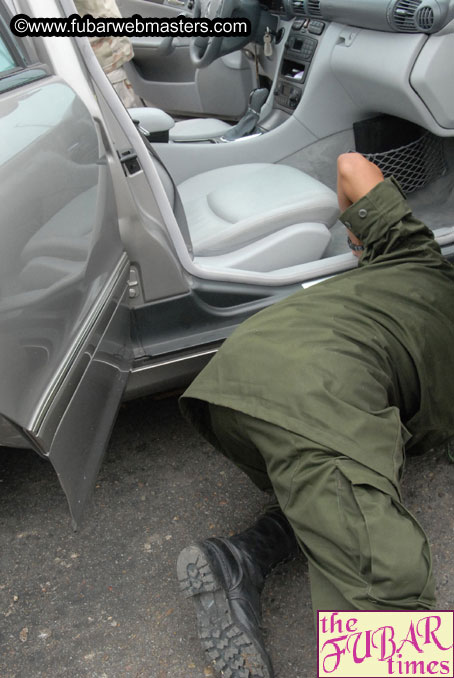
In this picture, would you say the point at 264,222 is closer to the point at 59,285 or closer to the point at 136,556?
the point at 59,285

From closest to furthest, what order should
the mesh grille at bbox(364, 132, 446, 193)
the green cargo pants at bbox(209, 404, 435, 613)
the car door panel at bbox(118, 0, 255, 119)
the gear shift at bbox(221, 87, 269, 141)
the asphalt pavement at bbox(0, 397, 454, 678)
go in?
Result: the green cargo pants at bbox(209, 404, 435, 613)
the asphalt pavement at bbox(0, 397, 454, 678)
the mesh grille at bbox(364, 132, 446, 193)
the gear shift at bbox(221, 87, 269, 141)
the car door panel at bbox(118, 0, 255, 119)

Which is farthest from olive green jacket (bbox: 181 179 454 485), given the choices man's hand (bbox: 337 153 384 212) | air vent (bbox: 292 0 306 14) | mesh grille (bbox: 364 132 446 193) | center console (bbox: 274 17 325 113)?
air vent (bbox: 292 0 306 14)

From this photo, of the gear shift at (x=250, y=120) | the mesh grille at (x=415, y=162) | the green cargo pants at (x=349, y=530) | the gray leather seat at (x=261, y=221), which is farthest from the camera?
the gear shift at (x=250, y=120)

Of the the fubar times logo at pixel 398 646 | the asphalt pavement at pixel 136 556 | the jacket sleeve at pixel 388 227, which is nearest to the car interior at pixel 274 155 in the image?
the jacket sleeve at pixel 388 227

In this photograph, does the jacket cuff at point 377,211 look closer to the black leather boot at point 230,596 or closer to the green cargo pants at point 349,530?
the green cargo pants at point 349,530

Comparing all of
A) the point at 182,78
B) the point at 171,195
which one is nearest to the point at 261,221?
the point at 171,195

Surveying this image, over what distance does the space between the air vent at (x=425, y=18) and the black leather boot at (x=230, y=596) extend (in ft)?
4.96

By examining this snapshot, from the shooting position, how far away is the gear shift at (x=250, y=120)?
2781 mm

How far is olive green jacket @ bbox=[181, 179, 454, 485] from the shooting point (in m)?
1.22

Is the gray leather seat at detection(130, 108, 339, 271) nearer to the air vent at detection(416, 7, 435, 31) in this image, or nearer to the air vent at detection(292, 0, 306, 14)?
the air vent at detection(416, 7, 435, 31)

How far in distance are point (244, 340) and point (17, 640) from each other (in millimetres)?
835

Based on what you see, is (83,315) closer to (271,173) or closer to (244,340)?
(244,340)

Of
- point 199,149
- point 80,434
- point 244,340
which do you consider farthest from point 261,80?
point 80,434

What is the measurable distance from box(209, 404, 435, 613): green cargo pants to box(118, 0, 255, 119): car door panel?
291cm
